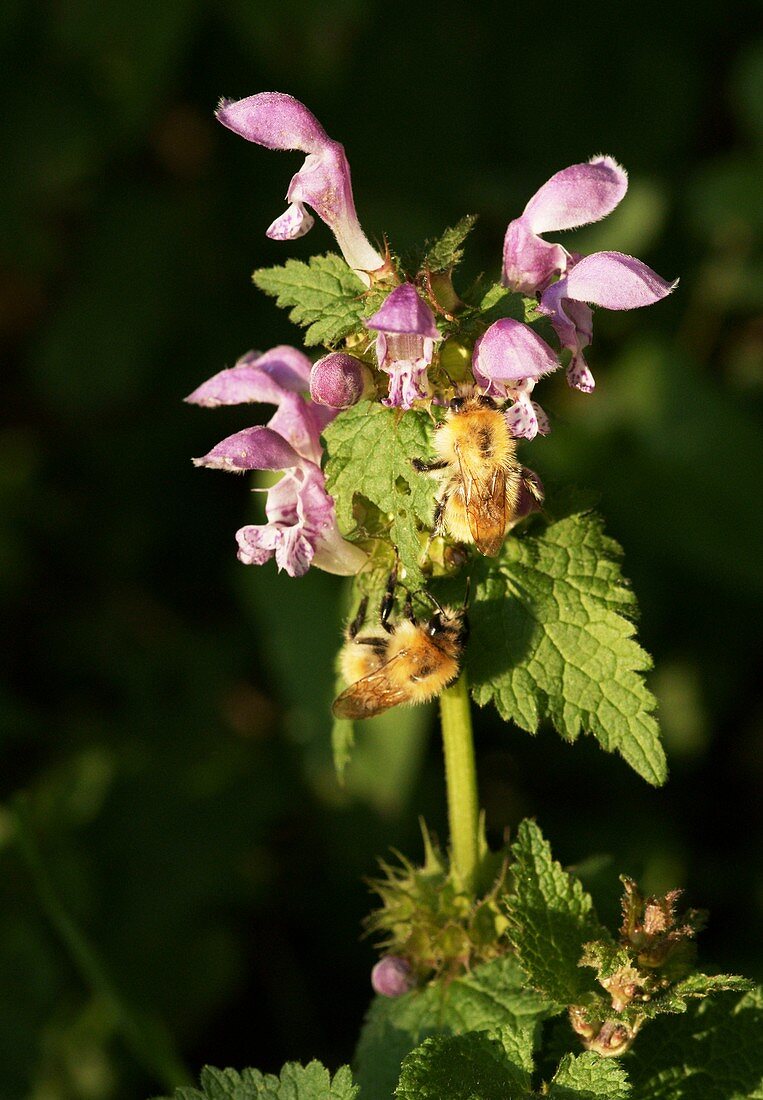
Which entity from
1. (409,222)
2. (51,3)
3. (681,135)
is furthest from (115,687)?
(681,135)

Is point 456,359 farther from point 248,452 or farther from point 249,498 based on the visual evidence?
point 249,498

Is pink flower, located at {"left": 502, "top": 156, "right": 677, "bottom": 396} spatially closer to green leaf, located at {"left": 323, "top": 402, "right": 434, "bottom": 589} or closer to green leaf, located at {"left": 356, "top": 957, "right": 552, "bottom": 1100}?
green leaf, located at {"left": 323, "top": 402, "right": 434, "bottom": 589}

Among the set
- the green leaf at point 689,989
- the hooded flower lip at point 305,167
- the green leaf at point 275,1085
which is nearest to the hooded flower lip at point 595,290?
the hooded flower lip at point 305,167

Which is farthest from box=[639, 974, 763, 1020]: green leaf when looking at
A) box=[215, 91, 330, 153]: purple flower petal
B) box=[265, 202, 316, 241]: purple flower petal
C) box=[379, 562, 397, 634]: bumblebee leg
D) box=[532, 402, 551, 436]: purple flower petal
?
box=[215, 91, 330, 153]: purple flower petal

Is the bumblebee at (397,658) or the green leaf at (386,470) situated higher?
the green leaf at (386,470)

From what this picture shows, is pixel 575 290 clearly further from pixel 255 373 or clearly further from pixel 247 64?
pixel 247 64

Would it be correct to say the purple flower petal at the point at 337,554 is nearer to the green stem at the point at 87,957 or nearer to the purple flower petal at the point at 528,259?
the purple flower petal at the point at 528,259
